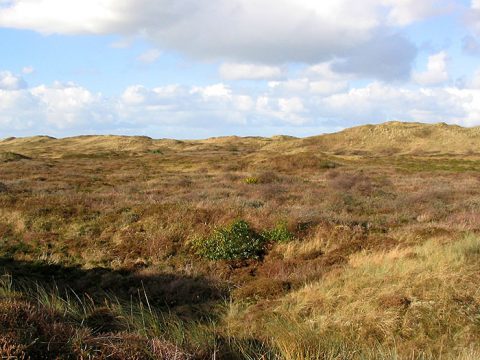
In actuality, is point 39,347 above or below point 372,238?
above

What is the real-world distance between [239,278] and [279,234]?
3.03 meters

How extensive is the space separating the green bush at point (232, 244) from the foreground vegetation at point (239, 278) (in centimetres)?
4

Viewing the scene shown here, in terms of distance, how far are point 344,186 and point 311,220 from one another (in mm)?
15504

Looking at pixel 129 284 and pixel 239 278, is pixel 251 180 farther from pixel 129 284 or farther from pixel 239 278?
pixel 129 284

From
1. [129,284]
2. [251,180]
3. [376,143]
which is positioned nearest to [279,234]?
[129,284]

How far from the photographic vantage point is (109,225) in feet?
54.5

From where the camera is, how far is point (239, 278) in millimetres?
12094

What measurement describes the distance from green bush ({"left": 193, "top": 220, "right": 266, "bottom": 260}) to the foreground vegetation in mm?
45

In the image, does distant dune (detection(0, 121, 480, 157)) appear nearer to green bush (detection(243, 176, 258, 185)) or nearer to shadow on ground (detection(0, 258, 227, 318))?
green bush (detection(243, 176, 258, 185))

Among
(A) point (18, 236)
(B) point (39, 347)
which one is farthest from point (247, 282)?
(A) point (18, 236)

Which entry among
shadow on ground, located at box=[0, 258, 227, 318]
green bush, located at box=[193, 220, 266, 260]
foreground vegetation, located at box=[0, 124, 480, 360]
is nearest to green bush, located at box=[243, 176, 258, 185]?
foreground vegetation, located at box=[0, 124, 480, 360]

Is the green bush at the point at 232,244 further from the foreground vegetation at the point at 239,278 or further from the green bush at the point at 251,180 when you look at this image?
the green bush at the point at 251,180

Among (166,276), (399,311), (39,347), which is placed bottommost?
(166,276)

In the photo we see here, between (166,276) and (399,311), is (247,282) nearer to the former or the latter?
(166,276)
